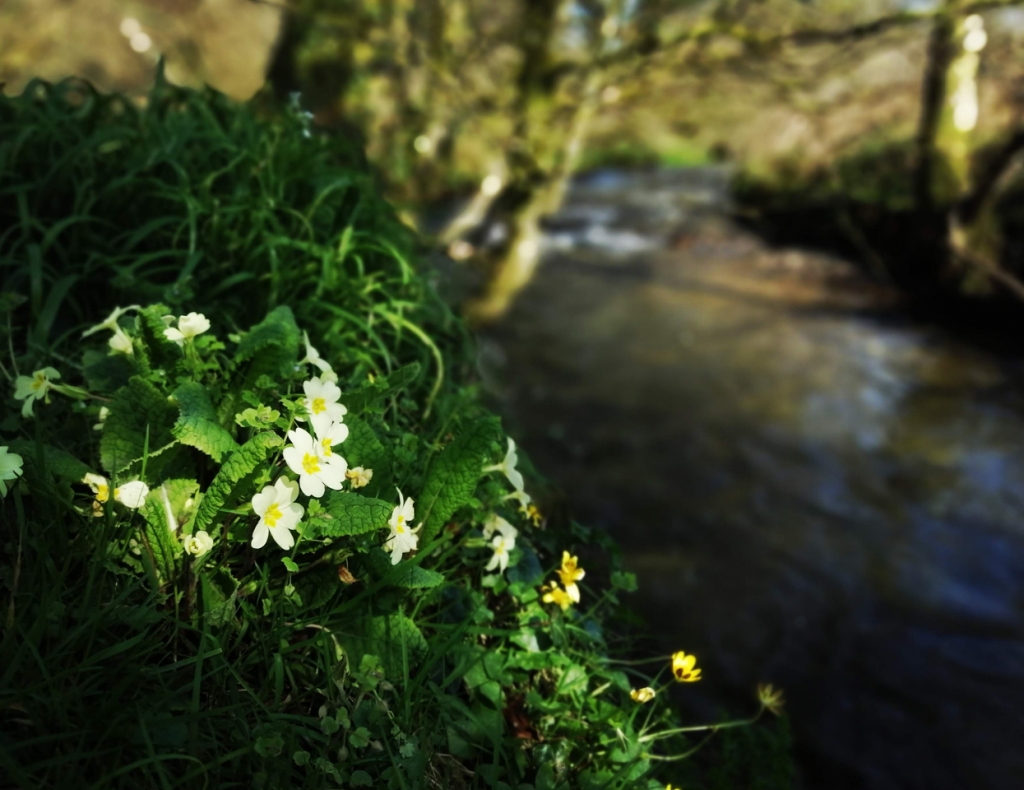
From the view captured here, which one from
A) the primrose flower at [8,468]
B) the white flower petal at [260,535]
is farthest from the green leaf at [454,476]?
the primrose flower at [8,468]

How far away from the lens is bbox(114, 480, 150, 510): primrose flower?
1.25 metres

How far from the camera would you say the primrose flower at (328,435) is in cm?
129

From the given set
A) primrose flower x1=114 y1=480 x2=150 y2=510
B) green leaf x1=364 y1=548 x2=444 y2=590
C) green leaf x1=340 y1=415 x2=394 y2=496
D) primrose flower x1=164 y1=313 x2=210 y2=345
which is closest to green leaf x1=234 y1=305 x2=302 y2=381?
primrose flower x1=164 y1=313 x2=210 y2=345

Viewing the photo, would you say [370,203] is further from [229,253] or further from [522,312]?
[522,312]

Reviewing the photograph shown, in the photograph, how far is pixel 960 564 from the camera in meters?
4.01

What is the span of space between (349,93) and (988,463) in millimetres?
6678

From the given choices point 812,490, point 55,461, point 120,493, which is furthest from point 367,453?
point 812,490

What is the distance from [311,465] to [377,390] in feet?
0.90

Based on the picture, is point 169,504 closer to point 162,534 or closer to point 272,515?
point 162,534

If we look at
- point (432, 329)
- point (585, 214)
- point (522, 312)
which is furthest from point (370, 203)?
point (585, 214)

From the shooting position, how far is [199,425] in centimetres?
129

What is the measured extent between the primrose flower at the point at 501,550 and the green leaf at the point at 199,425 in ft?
1.63

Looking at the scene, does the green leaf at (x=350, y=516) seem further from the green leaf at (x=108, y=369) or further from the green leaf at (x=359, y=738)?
the green leaf at (x=108, y=369)

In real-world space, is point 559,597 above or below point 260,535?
below
